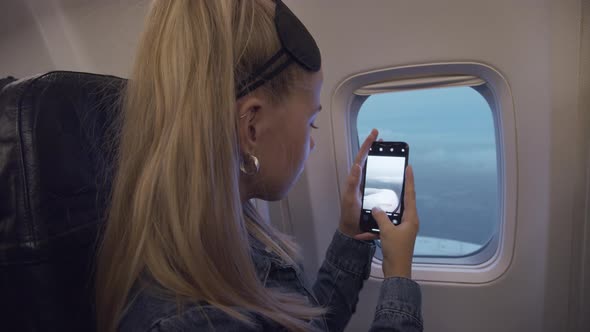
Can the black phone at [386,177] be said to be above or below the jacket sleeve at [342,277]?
above

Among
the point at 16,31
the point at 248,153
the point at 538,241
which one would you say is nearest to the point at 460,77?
the point at 538,241

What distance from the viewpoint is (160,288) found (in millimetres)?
646

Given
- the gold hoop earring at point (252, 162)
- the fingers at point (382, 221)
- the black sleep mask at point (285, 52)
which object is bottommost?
the fingers at point (382, 221)

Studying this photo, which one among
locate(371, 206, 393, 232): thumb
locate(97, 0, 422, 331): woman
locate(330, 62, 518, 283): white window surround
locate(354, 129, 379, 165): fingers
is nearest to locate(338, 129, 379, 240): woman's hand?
locate(354, 129, 379, 165): fingers

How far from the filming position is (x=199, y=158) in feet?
2.14

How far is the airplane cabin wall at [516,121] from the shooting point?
1.20 metres

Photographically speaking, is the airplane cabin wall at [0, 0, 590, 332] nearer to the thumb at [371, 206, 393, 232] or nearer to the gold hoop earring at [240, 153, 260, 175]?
the thumb at [371, 206, 393, 232]

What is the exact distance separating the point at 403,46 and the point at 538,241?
2.68ft

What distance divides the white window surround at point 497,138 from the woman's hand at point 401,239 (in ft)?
1.40

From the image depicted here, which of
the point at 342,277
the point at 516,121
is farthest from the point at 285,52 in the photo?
the point at 516,121

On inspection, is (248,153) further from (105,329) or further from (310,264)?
(310,264)

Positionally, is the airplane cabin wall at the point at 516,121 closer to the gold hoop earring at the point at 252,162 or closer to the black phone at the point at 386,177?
the black phone at the point at 386,177

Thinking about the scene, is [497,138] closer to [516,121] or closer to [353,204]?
[516,121]

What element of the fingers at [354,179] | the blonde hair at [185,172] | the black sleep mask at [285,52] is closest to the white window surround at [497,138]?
the fingers at [354,179]
